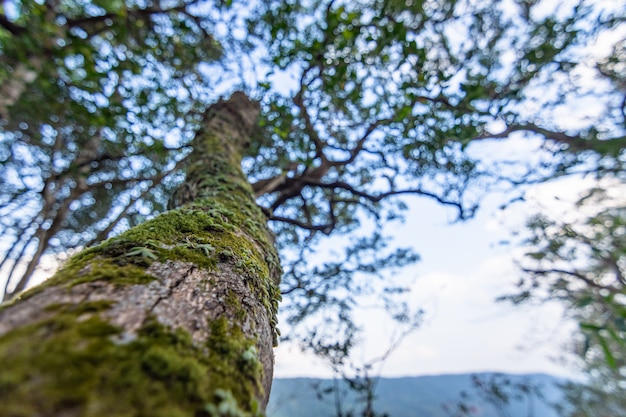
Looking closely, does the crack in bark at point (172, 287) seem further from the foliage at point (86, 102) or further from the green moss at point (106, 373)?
the foliage at point (86, 102)

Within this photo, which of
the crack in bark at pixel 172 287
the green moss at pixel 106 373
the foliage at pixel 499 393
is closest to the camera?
the green moss at pixel 106 373

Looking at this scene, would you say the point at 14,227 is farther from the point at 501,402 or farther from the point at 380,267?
the point at 501,402

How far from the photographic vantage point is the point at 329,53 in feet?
11.7

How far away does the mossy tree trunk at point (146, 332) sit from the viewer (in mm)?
538

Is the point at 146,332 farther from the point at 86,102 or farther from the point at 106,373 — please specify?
the point at 86,102

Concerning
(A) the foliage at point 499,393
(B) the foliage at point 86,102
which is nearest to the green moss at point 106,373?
(B) the foliage at point 86,102

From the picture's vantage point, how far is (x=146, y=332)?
74 cm

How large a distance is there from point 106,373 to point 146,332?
0.15 metres

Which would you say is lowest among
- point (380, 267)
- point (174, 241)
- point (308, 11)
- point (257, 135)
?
point (174, 241)

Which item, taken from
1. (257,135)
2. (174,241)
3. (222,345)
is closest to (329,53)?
(257,135)

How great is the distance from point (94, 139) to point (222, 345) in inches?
291

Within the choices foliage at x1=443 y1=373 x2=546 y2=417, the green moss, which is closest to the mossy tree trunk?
the green moss

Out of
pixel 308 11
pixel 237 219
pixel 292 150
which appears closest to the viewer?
pixel 237 219

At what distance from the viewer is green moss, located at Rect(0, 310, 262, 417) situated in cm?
50
